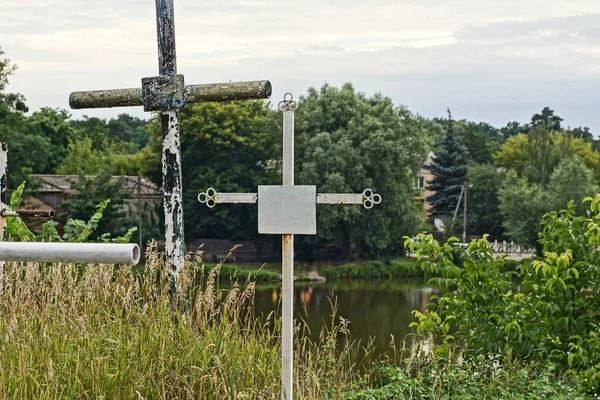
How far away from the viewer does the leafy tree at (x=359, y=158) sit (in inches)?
1328

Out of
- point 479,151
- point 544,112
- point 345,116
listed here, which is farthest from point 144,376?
point 544,112

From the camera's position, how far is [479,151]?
51.5 metres

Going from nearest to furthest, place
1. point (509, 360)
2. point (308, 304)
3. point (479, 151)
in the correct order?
point (509, 360) → point (308, 304) → point (479, 151)

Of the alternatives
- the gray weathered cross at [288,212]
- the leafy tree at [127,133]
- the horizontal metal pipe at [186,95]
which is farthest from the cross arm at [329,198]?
the leafy tree at [127,133]

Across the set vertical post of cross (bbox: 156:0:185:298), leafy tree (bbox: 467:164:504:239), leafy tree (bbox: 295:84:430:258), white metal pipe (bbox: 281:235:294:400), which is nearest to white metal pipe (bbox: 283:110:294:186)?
white metal pipe (bbox: 281:235:294:400)

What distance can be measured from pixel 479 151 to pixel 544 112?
18.4 m

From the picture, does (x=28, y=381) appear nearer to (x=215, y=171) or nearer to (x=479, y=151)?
(x=215, y=171)

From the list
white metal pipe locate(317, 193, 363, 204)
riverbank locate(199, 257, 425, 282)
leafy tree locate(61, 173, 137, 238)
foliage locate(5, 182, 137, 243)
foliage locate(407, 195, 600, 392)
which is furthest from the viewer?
riverbank locate(199, 257, 425, 282)

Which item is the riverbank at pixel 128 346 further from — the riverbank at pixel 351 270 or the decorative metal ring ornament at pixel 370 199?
the riverbank at pixel 351 270

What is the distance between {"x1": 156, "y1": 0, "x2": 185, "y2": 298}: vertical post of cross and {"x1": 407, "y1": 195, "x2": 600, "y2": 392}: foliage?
5.73 ft

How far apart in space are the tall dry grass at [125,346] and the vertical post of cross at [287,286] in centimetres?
20

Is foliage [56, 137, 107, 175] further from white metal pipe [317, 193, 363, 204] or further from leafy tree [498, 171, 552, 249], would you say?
white metal pipe [317, 193, 363, 204]

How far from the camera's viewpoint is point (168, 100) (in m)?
5.21

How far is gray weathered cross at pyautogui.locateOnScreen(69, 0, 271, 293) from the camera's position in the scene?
5.17 metres
